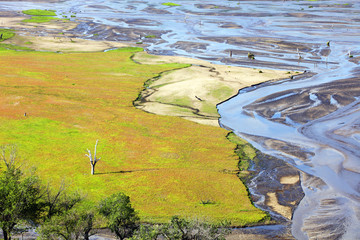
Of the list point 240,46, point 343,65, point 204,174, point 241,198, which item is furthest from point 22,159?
point 240,46

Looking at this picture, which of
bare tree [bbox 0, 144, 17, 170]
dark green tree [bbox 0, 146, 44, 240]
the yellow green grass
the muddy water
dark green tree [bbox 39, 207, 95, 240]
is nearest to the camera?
dark green tree [bbox 39, 207, 95, 240]

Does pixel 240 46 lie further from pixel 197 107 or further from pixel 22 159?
pixel 22 159

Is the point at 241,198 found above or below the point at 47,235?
below

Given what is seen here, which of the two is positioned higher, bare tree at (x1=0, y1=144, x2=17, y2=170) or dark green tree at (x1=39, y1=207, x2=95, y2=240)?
dark green tree at (x1=39, y1=207, x2=95, y2=240)

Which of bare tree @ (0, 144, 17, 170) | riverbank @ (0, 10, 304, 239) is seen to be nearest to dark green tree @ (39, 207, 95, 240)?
bare tree @ (0, 144, 17, 170)

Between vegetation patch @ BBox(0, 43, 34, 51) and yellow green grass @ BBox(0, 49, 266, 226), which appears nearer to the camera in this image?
yellow green grass @ BBox(0, 49, 266, 226)

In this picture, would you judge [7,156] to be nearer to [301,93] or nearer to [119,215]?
[119,215]

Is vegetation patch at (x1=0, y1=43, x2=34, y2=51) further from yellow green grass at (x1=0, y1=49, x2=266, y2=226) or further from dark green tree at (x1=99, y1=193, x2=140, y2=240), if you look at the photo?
dark green tree at (x1=99, y1=193, x2=140, y2=240)
